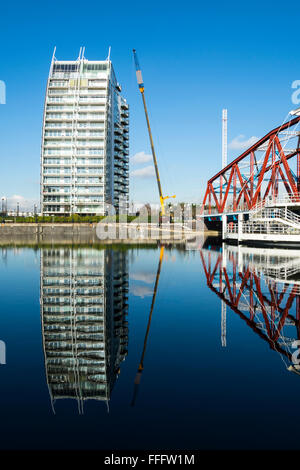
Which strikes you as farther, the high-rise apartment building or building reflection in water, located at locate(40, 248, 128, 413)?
the high-rise apartment building

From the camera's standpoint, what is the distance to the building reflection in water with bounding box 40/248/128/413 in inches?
321

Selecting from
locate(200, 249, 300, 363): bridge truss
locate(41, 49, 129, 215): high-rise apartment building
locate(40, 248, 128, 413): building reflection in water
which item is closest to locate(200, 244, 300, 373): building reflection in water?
locate(200, 249, 300, 363): bridge truss

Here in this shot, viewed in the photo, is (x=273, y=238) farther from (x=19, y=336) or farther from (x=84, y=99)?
(x=84, y=99)

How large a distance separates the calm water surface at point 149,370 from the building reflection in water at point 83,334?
0.04m

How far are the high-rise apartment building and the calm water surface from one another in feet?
391

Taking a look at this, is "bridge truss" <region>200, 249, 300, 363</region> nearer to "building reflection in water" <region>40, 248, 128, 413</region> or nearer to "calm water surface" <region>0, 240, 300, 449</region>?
"calm water surface" <region>0, 240, 300, 449</region>

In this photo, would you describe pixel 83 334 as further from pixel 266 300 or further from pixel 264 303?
pixel 266 300

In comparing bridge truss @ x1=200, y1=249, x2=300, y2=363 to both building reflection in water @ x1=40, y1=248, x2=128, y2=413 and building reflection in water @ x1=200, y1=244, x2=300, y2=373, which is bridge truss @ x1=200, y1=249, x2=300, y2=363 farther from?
building reflection in water @ x1=40, y1=248, x2=128, y2=413

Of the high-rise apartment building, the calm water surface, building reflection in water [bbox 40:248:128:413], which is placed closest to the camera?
the calm water surface

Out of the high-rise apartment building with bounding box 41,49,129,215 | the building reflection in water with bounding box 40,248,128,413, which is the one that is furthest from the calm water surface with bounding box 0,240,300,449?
the high-rise apartment building with bounding box 41,49,129,215

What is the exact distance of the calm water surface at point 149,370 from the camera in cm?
611

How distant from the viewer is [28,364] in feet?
30.3

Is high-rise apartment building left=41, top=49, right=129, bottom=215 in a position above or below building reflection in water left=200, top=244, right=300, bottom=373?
above

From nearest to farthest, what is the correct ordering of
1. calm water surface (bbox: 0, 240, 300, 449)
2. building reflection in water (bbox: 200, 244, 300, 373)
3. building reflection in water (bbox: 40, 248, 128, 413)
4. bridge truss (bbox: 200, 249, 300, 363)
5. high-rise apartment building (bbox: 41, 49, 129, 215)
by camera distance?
calm water surface (bbox: 0, 240, 300, 449), building reflection in water (bbox: 40, 248, 128, 413), building reflection in water (bbox: 200, 244, 300, 373), bridge truss (bbox: 200, 249, 300, 363), high-rise apartment building (bbox: 41, 49, 129, 215)
